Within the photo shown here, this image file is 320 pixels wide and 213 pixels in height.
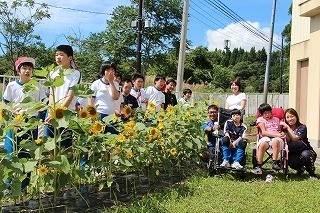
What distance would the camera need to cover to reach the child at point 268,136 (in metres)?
6.08

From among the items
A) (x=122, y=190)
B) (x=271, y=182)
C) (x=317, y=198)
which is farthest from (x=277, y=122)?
(x=122, y=190)

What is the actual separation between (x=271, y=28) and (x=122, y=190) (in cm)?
2630

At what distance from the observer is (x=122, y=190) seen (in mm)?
4668

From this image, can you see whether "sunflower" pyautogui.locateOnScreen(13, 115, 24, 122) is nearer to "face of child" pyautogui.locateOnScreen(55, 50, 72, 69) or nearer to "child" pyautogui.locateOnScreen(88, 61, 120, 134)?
"face of child" pyautogui.locateOnScreen(55, 50, 72, 69)

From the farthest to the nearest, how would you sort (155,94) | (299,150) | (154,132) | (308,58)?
1. (308,58)
2. (155,94)
3. (299,150)
4. (154,132)

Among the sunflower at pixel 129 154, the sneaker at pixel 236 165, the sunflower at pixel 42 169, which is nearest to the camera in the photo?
the sunflower at pixel 42 169

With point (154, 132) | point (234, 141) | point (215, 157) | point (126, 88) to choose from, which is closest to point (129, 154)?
point (154, 132)

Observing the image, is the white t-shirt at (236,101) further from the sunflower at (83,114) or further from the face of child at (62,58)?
the sunflower at (83,114)

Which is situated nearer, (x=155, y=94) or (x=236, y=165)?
(x=236, y=165)

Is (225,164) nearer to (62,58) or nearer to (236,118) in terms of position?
(236,118)

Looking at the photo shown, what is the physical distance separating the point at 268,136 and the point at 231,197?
173 cm

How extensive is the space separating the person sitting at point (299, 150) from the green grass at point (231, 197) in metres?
0.24

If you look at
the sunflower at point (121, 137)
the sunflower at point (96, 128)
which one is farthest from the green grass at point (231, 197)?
the sunflower at point (96, 128)

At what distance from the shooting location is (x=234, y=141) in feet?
20.3
